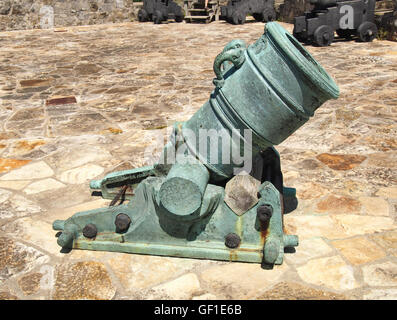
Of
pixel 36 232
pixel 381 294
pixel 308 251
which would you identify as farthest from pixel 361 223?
pixel 36 232

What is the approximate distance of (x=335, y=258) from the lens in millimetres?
2641

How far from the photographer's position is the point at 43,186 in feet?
12.2

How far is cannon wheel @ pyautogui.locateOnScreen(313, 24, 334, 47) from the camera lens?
27.8ft

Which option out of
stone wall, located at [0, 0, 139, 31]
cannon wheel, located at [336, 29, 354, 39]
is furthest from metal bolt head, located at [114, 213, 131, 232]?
stone wall, located at [0, 0, 139, 31]

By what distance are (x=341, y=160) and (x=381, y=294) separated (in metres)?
1.87

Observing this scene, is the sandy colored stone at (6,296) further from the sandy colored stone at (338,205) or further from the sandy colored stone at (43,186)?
the sandy colored stone at (338,205)

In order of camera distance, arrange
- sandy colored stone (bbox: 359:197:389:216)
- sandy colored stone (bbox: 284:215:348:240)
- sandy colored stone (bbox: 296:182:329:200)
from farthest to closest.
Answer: sandy colored stone (bbox: 296:182:329:200), sandy colored stone (bbox: 359:197:389:216), sandy colored stone (bbox: 284:215:348:240)

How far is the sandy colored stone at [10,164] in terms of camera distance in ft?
13.3

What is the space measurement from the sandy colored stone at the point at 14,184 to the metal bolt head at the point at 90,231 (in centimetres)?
125

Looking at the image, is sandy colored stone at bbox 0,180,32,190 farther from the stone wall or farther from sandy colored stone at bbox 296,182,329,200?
A: the stone wall

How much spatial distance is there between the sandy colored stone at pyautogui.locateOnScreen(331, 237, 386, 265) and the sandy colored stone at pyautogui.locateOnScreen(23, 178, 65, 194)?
7.37 feet

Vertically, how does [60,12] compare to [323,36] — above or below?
above

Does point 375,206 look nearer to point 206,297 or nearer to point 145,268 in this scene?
point 206,297
